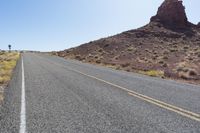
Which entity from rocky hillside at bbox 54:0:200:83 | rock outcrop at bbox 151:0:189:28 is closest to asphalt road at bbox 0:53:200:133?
rocky hillside at bbox 54:0:200:83

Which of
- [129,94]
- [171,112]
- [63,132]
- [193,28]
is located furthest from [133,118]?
[193,28]

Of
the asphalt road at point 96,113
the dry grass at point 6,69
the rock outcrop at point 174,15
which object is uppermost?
the rock outcrop at point 174,15

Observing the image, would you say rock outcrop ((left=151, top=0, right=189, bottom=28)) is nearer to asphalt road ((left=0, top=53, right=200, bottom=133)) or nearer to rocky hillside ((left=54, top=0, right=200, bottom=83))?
rocky hillside ((left=54, top=0, right=200, bottom=83))

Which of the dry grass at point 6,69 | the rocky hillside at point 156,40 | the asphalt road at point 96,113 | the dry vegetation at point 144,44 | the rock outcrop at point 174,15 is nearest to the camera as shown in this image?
the asphalt road at point 96,113

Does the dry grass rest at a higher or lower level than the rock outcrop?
lower

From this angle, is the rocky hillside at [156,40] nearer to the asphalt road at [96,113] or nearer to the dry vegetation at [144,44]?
the dry vegetation at [144,44]

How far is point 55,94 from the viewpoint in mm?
11477

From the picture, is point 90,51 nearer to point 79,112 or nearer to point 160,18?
point 160,18

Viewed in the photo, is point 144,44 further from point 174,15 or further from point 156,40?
point 174,15

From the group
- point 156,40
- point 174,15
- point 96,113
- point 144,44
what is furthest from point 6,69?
point 174,15

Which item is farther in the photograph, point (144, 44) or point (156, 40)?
point (156, 40)

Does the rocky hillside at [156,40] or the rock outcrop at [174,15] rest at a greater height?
the rock outcrop at [174,15]

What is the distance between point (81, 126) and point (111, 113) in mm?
1481

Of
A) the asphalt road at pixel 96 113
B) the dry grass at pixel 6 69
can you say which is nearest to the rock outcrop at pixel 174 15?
the dry grass at pixel 6 69
